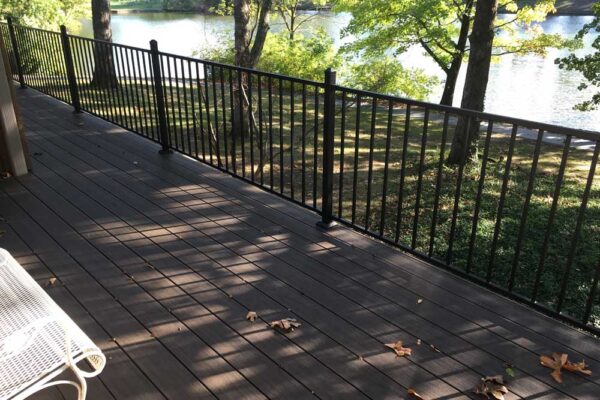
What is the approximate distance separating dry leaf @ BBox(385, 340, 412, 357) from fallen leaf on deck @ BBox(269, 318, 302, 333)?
0.48 m

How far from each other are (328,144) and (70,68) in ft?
15.3

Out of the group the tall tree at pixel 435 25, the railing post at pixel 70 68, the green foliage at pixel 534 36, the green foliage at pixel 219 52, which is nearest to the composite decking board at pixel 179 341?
the railing post at pixel 70 68

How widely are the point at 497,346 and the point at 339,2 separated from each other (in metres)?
11.1

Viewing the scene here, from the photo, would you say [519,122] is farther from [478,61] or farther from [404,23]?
[404,23]

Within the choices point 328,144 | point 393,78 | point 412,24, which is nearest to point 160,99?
point 328,144

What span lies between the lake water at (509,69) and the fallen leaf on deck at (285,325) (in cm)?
1136

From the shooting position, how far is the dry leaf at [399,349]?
2.37 m

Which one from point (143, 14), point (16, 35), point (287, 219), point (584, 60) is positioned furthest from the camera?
point (143, 14)

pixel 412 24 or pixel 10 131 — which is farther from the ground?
pixel 412 24

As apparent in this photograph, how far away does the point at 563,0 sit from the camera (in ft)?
96.3

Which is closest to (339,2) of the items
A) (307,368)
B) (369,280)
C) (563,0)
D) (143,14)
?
(369,280)

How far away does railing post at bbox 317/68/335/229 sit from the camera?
329 centimetres

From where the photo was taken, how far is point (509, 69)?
18.3m

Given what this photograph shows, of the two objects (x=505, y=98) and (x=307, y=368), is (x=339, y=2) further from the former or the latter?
(x=307, y=368)
